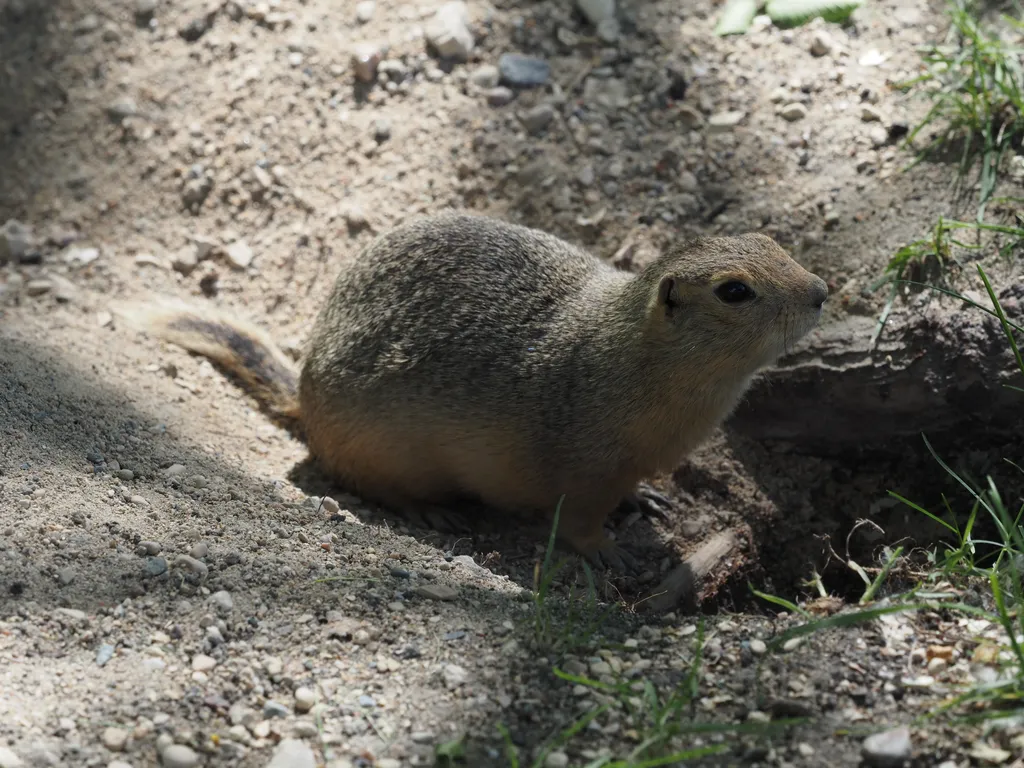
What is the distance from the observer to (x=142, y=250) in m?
5.80

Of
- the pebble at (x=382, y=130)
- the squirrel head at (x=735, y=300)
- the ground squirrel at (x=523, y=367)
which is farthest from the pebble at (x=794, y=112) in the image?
the pebble at (x=382, y=130)

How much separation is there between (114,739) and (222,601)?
582 millimetres

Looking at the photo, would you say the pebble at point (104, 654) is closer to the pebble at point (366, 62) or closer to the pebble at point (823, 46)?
the pebble at point (366, 62)

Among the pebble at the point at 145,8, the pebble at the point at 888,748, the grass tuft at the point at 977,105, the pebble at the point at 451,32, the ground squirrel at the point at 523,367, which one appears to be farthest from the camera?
the pebble at the point at 145,8

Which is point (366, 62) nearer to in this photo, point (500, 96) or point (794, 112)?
point (500, 96)

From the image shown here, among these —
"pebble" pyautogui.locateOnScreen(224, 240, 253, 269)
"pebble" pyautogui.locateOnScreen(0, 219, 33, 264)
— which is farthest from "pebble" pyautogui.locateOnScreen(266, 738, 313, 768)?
"pebble" pyautogui.locateOnScreen(0, 219, 33, 264)

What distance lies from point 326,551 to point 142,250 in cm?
295

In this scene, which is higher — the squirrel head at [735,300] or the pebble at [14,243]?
the squirrel head at [735,300]

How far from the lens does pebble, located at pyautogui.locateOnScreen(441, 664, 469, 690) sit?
2826 millimetres

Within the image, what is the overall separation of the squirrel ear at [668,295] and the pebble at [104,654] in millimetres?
2296

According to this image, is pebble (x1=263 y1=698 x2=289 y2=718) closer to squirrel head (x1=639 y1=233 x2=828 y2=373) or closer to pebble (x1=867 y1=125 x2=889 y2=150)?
squirrel head (x1=639 y1=233 x2=828 y2=373)

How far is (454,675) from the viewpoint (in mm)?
2854

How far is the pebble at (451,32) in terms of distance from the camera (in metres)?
5.90

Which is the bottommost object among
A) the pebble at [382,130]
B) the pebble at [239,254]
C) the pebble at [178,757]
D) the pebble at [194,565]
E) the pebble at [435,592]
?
the pebble at [178,757]
